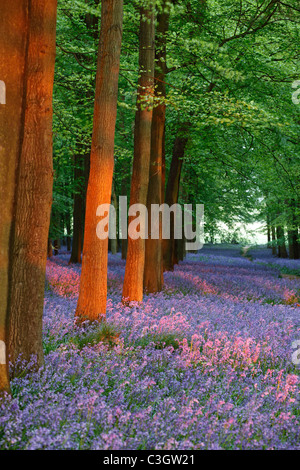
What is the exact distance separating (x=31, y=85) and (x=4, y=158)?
3.09ft

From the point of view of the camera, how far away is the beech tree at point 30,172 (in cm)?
396

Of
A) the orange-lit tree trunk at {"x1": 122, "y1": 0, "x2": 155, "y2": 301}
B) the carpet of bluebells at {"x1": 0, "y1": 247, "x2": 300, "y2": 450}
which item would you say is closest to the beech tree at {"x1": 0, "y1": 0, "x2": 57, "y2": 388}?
the carpet of bluebells at {"x1": 0, "y1": 247, "x2": 300, "y2": 450}

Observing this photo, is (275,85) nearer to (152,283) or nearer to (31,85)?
(152,283)

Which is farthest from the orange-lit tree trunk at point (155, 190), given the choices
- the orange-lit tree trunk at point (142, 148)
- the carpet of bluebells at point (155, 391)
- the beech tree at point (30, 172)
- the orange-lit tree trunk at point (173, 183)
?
the beech tree at point (30, 172)

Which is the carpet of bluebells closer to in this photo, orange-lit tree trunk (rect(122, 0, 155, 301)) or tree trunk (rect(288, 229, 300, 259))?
orange-lit tree trunk (rect(122, 0, 155, 301))

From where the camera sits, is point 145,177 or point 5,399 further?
point 145,177

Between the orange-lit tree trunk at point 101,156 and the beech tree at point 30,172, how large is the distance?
211cm

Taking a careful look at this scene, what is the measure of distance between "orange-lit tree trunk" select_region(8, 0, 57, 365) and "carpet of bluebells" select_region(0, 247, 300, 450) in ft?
1.51

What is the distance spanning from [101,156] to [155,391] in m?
3.77

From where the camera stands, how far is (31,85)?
4184mm

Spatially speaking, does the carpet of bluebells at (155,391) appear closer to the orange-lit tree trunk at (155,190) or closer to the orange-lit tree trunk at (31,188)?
the orange-lit tree trunk at (31,188)

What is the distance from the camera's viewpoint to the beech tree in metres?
3.96
